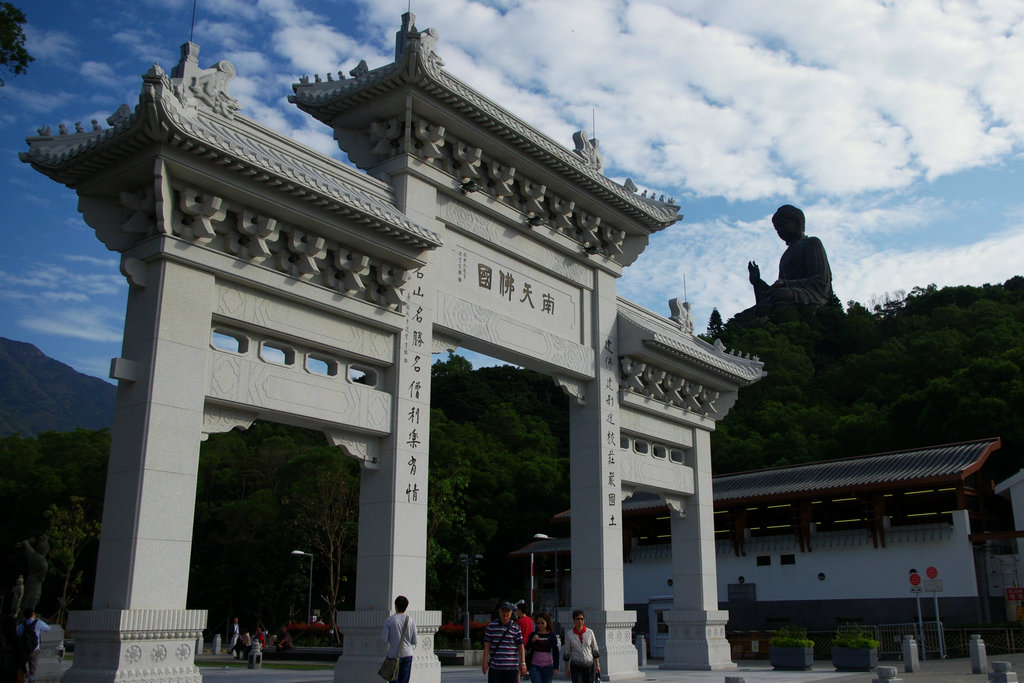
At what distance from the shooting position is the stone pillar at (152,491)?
28.0 ft

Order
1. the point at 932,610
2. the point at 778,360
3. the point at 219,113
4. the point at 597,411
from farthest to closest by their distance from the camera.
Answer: the point at 778,360, the point at 932,610, the point at 597,411, the point at 219,113

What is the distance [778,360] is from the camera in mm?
54500

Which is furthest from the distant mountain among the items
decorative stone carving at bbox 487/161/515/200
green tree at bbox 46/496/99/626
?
decorative stone carving at bbox 487/161/515/200

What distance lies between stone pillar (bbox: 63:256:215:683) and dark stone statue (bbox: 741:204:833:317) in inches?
2601

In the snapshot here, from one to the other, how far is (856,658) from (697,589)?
329cm

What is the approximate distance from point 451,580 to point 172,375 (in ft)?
81.3

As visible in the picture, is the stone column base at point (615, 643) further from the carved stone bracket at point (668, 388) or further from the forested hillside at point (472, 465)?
the forested hillside at point (472, 465)

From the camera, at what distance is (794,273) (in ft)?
243

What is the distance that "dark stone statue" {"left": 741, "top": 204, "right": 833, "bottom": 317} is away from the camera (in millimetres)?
70938

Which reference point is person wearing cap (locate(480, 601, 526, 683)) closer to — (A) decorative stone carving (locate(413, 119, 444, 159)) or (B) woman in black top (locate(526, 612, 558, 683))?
(B) woman in black top (locate(526, 612, 558, 683))

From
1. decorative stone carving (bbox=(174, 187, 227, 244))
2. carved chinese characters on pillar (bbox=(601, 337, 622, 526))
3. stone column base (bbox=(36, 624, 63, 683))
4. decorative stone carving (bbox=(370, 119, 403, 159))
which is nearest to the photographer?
decorative stone carving (bbox=(174, 187, 227, 244))

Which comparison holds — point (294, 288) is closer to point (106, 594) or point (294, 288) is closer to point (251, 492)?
point (106, 594)

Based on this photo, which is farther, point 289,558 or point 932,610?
point 289,558

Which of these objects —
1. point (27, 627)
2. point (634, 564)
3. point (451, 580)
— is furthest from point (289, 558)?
point (27, 627)
